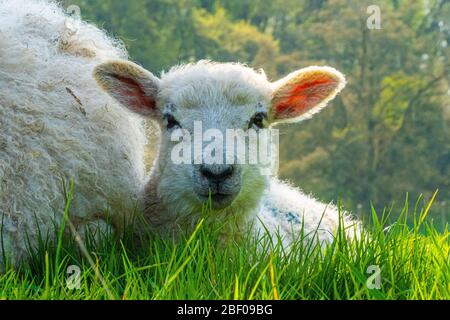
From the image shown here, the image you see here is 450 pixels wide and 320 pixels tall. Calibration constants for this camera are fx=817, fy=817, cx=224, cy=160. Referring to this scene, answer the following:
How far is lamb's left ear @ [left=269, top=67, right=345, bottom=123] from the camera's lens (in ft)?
15.8

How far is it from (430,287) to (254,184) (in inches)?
49.2

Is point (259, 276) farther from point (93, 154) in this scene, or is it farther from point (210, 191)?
point (93, 154)

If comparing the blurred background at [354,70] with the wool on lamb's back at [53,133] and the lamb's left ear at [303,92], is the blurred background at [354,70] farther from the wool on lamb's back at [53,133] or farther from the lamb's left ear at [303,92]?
the wool on lamb's back at [53,133]

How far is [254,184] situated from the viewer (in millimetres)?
4410

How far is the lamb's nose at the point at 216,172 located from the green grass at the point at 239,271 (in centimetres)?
25

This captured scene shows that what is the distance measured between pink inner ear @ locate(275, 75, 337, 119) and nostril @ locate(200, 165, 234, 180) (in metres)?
0.92

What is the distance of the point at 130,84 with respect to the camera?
15.6ft

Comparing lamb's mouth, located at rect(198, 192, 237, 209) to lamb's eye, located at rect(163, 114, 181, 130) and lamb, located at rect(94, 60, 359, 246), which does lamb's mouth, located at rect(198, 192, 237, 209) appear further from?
lamb's eye, located at rect(163, 114, 181, 130)

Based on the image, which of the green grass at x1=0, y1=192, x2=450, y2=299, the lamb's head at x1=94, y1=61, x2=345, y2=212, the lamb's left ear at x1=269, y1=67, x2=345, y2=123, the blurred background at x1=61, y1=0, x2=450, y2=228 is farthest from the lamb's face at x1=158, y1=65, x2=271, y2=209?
the blurred background at x1=61, y1=0, x2=450, y2=228

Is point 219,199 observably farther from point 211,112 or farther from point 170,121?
point 170,121

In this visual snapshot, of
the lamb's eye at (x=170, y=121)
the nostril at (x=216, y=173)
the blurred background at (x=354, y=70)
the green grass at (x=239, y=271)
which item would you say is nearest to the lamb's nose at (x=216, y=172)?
the nostril at (x=216, y=173)

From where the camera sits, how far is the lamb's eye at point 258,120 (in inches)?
181

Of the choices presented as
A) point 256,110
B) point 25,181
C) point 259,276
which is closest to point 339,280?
point 259,276

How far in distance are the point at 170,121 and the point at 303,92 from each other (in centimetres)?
86
